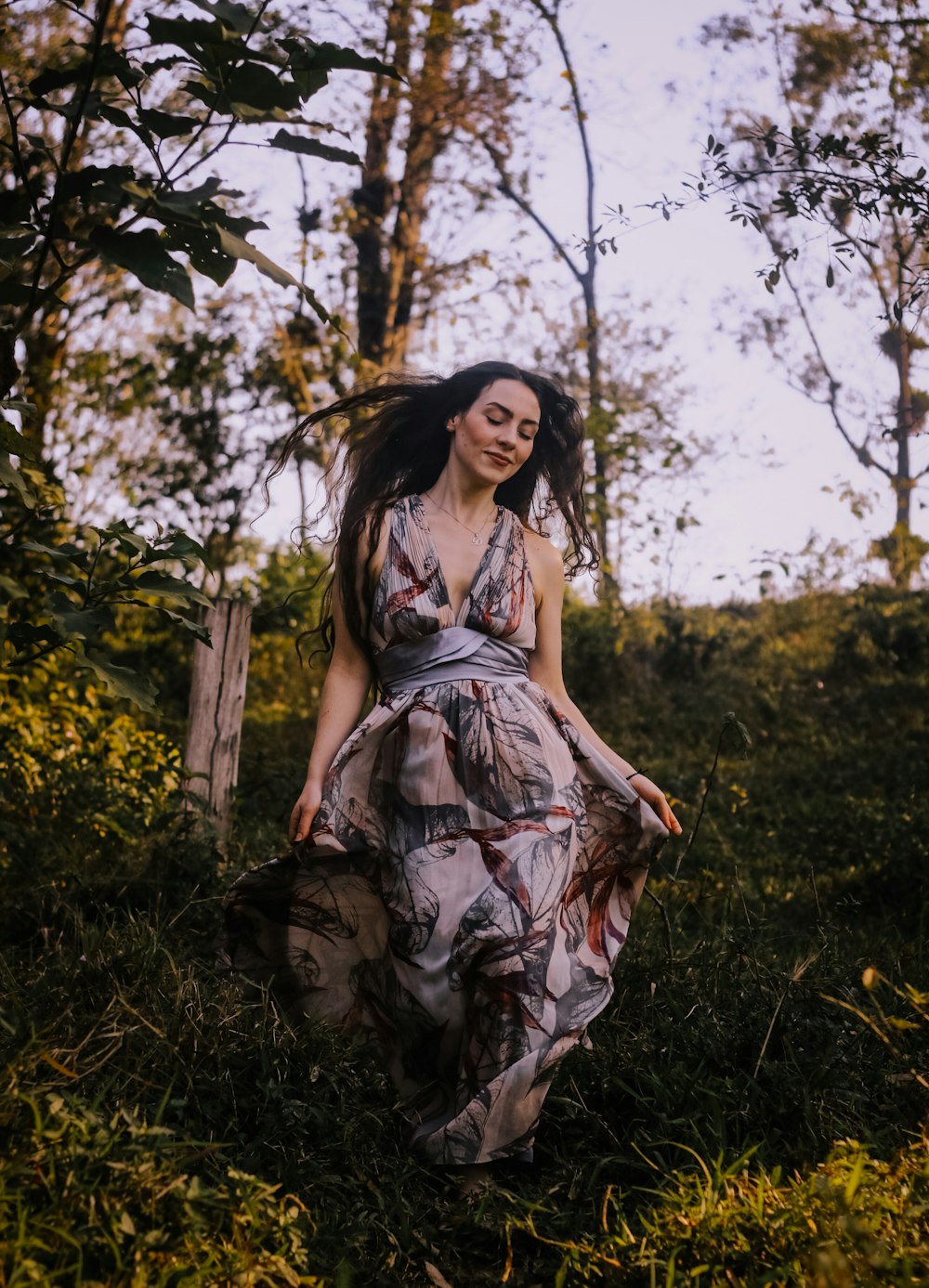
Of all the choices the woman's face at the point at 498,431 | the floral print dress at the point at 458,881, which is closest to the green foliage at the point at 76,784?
the floral print dress at the point at 458,881

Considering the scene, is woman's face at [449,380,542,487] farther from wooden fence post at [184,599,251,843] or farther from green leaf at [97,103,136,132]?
wooden fence post at [184,599,251,843]

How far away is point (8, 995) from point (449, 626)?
1458mm

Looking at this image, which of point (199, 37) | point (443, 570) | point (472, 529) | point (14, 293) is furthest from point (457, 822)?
point (199, 37)

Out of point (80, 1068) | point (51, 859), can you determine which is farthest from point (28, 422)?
point (80, 1068)

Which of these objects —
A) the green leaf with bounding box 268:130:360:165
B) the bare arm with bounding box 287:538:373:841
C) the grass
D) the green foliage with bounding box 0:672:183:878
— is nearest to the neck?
the bare arm with bounding box 287:538:373:841

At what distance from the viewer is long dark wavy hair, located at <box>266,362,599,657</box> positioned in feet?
11.3

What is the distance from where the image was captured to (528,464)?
368cm

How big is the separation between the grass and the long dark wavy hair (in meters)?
1.23

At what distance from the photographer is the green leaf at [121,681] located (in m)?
2.33

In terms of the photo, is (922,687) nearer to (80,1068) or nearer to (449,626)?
(449,626)

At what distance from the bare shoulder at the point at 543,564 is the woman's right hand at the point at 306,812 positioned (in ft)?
3.05

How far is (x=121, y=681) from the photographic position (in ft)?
7.72

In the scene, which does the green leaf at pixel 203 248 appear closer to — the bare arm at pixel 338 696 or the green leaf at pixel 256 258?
the green leaf at pixel 256 258

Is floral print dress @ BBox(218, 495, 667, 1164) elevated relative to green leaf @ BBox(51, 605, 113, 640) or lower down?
lower down
